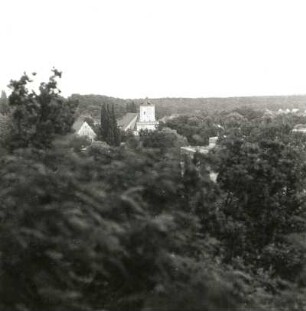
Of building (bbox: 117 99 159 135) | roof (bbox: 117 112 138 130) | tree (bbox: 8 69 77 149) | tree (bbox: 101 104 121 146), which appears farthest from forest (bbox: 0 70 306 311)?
roof (bbox: 117 112 138 130)

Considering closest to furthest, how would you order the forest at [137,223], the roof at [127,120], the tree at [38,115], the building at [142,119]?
the forest at [137,223] < the tree at [38,115] < the building at [142,119] < the roof at [127,120]

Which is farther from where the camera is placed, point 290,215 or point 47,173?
point 290,215

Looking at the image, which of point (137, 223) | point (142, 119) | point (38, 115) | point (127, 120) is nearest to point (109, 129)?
point (142, 119)

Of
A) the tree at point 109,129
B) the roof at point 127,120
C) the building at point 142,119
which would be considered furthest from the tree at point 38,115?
the roof at point 127,120

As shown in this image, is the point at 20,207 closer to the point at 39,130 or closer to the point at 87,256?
the point at 87,256

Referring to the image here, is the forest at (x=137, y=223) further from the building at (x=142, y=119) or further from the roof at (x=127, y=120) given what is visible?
the roof at (x=127, y=120)

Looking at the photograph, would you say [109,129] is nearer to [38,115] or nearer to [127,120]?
[127,120]

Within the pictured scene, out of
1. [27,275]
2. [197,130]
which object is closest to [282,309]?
[27,275]
